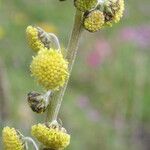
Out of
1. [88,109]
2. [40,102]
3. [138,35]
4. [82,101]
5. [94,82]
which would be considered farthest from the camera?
[138,35]

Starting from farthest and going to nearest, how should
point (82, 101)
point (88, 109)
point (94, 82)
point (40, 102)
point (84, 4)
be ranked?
point (94, 82)
point (82, 101)
point (88, 109)
point (40, 102)
point (84, 4)

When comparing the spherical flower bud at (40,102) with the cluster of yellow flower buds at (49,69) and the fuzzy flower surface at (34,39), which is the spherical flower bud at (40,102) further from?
the fuzzy flower surface at (34,39)

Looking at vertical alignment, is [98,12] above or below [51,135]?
above

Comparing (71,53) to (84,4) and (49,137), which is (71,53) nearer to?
(84,4)

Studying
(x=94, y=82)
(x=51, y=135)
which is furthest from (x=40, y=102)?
(x=94, y=82)

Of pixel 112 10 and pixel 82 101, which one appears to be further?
pixel 82 101

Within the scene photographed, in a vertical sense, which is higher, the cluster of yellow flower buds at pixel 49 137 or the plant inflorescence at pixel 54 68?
the plant inflorescence at pixel 54 68

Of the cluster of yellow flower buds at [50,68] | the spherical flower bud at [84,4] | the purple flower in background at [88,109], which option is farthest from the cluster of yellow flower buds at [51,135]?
the purple flower in background at [88,109]
